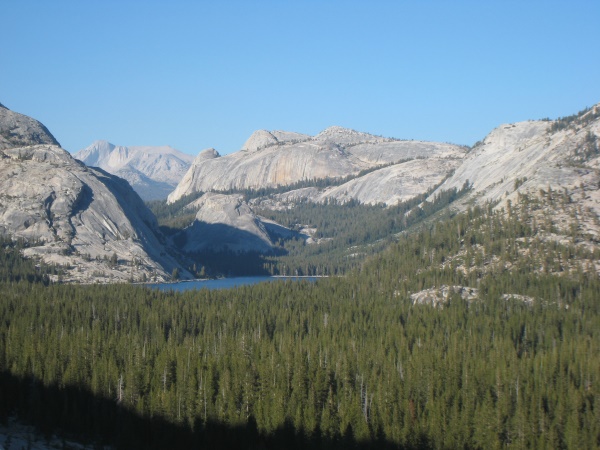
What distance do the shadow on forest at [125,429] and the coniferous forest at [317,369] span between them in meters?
0.20

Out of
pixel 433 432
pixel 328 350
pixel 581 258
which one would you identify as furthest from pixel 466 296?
pixel 433 432

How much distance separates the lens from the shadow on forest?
94500 mm

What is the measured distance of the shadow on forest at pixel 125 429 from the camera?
9450 centimetres

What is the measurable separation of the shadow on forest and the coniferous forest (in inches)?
7.8

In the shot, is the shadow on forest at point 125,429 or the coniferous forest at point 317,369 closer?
the shadow on forest at point 125,429

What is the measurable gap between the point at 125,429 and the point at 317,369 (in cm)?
2753

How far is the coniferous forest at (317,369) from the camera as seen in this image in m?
95.4

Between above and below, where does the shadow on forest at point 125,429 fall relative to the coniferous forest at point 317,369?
below

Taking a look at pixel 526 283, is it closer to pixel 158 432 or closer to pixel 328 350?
pixel 328 350

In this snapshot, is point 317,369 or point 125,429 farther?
point 317,369

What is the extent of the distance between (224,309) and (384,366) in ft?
181

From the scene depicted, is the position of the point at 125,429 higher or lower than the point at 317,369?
lower

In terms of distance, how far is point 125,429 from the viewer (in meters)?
96.3

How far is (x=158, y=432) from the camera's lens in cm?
9756
